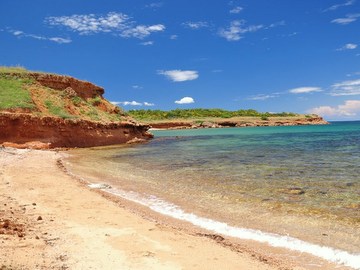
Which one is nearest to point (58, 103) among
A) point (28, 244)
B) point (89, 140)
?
point (89, 140)

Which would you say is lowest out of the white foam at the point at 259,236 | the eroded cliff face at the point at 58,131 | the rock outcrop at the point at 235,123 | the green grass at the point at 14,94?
the white foam at the point at 259,236

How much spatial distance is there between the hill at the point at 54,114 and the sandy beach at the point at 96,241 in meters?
19.4

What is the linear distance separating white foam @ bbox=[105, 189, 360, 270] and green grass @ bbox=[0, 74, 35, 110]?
73.8 feet

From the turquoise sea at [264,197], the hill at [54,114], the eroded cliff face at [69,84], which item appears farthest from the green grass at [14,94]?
the turquoise sea at [264,197]

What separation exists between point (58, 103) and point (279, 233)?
1246 inches

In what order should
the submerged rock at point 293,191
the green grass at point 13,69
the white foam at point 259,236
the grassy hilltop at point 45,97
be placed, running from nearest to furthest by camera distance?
1. the white foam at point 259,236
2. the submerged rock at point 293,191
3. the grassy hilltop at point 45,97
4. the green grass at point 13,69

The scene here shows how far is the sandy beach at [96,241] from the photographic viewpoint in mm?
4916

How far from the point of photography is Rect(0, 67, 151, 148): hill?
26906 mm

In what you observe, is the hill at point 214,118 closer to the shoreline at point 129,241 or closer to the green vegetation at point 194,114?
the green vegetation at point 194,114

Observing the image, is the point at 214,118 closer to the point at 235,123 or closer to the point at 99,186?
the point at 235,123

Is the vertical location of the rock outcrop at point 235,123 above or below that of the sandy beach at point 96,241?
above

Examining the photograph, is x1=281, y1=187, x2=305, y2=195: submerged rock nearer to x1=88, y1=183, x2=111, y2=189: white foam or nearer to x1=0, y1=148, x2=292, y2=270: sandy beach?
x1=0, y1=148, x2=292, y2=270: sandy beach

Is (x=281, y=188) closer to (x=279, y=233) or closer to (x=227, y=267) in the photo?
(x=279, y=233)

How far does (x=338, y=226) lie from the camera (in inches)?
289
